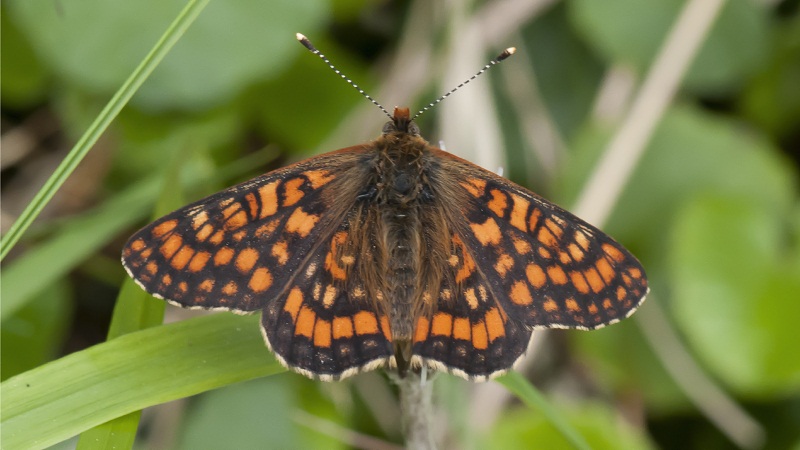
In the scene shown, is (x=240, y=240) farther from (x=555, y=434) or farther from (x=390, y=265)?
(x=555, y=434)

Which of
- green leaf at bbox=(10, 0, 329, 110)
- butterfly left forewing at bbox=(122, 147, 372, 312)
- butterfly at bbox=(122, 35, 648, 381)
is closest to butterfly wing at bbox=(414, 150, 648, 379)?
butterfly at bbox=(122, 35, 648, 381)

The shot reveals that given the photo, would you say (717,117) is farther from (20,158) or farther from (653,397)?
(20,158)

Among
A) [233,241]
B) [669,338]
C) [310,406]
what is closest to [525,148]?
[669,338]

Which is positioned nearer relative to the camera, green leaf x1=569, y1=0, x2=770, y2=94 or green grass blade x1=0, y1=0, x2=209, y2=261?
green grass blade x1=0, y1=0, x2=209, y2=261

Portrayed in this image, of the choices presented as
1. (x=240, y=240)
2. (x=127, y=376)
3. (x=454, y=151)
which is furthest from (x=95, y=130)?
(x=454, y=151)

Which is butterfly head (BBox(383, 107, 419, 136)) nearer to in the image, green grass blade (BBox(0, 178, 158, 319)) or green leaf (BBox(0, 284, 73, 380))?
green grass blade (BBox(0, 178, 158, 319))

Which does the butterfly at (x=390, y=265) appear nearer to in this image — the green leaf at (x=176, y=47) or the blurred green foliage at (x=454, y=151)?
the blurred green foliage at (x=454, y=151)

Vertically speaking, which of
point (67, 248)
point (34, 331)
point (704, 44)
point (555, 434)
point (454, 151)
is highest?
point (704, 44)
